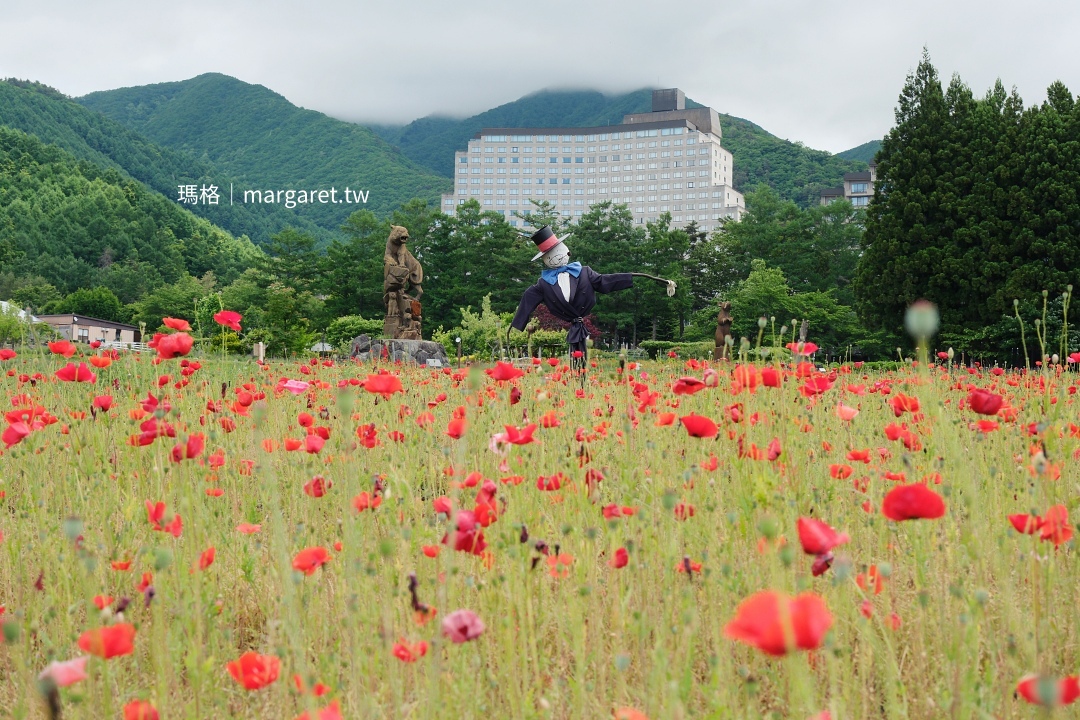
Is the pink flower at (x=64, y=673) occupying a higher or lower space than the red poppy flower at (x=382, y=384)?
lower

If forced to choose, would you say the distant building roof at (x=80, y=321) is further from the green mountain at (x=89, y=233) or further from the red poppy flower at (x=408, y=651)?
the red poppy flower at (x=408, y=651)

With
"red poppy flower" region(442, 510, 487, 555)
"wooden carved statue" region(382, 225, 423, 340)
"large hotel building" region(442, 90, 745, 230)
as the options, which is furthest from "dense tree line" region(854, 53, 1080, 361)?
"large hotel building" region(442, 90, 745, 230)

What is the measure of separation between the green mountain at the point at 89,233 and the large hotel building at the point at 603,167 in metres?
36.8

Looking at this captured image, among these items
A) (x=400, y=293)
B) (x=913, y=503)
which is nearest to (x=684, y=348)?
(x=400, y=293)

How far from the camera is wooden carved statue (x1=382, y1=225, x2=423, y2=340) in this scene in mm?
19812

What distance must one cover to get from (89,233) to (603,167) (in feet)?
214

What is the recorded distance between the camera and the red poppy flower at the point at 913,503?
1.24 meters

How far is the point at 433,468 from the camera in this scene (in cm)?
353

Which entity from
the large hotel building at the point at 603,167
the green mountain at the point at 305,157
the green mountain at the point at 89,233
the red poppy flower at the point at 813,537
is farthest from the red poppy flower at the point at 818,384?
the green mountain at the point at 305,157

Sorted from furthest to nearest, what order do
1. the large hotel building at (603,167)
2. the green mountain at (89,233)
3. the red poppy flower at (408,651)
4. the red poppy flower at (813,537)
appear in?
the large hotel building at (603,167), the green mountain at (89,233), the red poppy flower at (408,651), the red poppy flower at (813,537)

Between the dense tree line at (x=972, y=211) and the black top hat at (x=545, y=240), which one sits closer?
the black top hat at (x=545, y=240)

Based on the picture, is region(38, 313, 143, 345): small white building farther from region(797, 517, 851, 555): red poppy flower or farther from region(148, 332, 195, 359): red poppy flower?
region(797, 517, 851, 555): red poppy flower

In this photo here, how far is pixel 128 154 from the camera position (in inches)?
4857

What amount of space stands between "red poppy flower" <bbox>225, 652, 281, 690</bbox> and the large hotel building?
111 m
